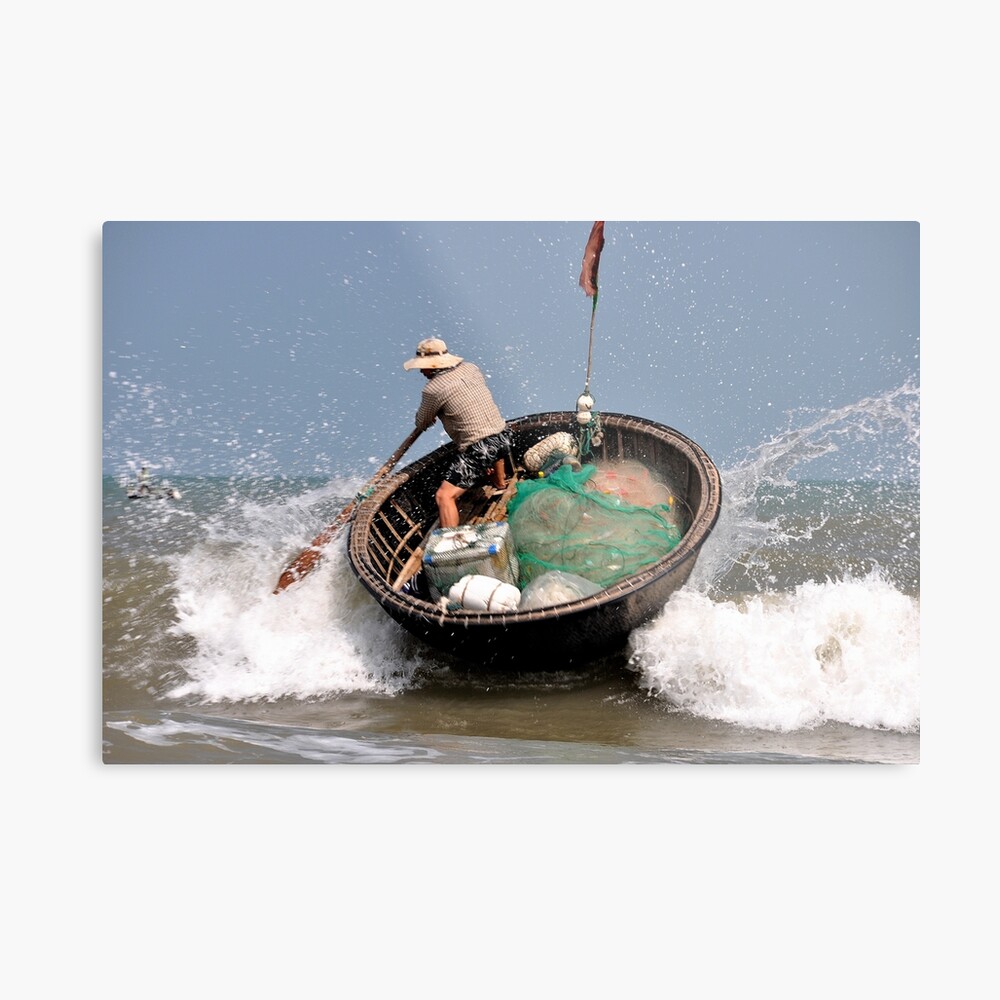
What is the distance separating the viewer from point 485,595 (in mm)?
2863

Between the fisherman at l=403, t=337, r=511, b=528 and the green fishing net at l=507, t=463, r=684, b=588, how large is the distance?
0.24 metres

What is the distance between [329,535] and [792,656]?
1.85 m

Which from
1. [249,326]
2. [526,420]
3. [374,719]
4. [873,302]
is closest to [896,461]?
[873,302]

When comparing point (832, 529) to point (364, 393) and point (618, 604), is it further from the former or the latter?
point (364, 393)

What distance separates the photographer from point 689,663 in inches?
117

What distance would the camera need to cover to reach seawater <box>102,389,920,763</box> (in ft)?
9.27

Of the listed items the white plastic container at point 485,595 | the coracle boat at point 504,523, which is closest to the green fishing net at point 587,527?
the coracle boat at point 504,523

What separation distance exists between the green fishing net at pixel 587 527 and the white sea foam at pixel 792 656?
23 centimetres

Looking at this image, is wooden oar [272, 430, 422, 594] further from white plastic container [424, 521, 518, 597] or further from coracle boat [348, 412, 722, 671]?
white plastic container [424, 521, 518, 597]

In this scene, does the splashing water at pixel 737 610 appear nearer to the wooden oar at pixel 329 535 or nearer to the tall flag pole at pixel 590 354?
the wooden oar at pixel 329 535

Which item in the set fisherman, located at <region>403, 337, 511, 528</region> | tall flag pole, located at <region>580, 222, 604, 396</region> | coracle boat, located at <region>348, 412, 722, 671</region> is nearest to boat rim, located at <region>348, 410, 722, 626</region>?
coracle boat, located at <region>348, 412, 722, 671</region>

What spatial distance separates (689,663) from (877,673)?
613 millimetres

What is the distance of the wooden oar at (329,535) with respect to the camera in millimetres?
3420

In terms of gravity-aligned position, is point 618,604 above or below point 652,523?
below
